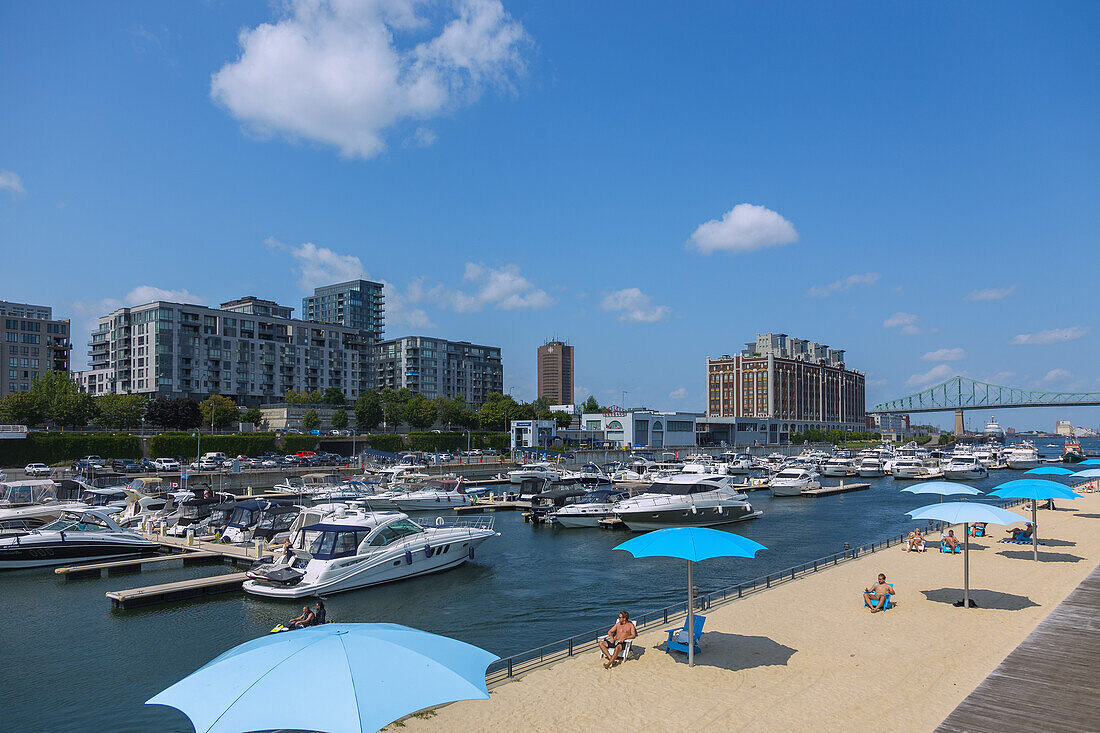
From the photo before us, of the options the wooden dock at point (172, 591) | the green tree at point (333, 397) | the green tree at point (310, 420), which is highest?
the green tree at point (333, 397)

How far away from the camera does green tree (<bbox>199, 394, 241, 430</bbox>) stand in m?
112

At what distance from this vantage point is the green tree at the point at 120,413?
337 ft

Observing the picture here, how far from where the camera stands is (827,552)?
38875 millimetres

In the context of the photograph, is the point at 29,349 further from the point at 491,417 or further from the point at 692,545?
the point at 692,545

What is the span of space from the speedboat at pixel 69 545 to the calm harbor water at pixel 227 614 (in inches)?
30.4

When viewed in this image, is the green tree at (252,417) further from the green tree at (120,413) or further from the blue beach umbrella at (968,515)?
the blue beach umbrella at (968,515)

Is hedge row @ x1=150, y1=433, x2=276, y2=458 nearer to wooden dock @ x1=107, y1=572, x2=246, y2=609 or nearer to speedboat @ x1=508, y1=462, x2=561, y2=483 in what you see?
speedboat @ x1=508, y1=462, x2=561, y2=483

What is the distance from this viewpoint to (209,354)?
141000 millimetres

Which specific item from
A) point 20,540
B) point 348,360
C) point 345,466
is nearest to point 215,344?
point 348,360

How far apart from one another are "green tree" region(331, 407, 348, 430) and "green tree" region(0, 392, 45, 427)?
48300mm

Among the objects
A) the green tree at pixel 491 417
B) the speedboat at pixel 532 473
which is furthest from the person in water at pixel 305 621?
the green tree at pixel 491 417

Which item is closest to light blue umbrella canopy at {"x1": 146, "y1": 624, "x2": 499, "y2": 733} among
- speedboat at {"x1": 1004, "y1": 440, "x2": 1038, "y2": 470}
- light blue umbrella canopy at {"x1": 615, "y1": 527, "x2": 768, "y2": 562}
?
light blue umbrella canopy at {"x1": 615, "y1": 527, "x2": 768, "y2": 562}

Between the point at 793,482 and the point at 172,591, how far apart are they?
64.9 m

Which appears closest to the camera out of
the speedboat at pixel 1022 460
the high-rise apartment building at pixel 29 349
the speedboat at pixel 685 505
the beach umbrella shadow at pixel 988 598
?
the beach umbrella shadow at pixel 988 598
